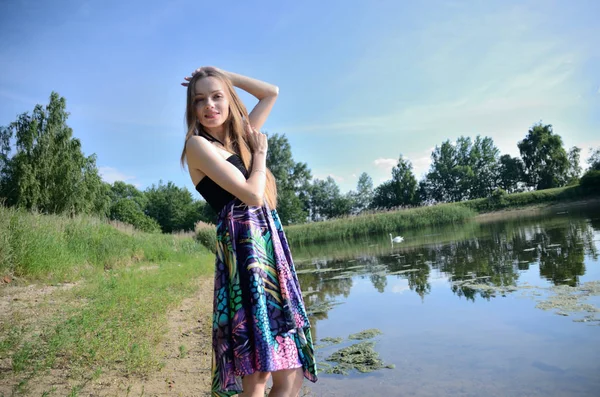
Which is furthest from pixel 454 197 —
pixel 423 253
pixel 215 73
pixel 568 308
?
pixel 215 73

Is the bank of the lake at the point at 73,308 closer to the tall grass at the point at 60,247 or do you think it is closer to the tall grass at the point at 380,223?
the tall grass at the point at 60,247

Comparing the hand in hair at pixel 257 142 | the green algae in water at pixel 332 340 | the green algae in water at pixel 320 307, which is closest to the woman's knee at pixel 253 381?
the hand in hair at pixel 257 142

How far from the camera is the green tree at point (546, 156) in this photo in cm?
4184

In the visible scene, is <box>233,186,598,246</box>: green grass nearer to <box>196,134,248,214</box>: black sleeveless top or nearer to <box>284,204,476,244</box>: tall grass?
<box>284,204,476,244</box>: tall grass

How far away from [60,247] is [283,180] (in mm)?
42651

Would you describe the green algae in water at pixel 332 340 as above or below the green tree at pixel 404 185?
below

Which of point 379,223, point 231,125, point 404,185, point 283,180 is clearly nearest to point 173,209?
point 283,180

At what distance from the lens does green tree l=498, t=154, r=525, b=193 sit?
158 ft

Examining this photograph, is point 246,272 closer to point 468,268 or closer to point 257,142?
point 257,142

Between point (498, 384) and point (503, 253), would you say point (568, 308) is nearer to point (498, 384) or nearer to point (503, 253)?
point (498, 384)

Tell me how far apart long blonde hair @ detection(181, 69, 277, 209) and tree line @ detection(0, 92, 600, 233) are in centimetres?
2225

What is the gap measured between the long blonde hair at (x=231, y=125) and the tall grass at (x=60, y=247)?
230 inches

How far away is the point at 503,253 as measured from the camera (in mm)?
9562

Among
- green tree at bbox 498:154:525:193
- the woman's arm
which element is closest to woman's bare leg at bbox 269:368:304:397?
the woman's arm
